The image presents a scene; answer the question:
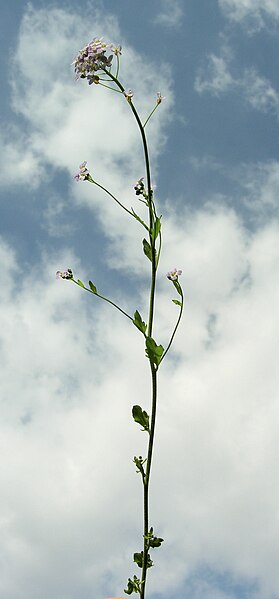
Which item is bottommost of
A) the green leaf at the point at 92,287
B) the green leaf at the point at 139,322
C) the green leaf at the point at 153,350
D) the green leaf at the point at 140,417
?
the green leaf at the point at 140,417

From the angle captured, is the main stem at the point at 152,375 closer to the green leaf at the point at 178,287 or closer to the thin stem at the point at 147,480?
the thin stem at the point at 147,480

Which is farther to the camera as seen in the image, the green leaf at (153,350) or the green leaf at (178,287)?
the green leaf at (178,287)

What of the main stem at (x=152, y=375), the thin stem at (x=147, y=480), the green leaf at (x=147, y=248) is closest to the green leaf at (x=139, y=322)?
the main stem at (x=152, y=375)

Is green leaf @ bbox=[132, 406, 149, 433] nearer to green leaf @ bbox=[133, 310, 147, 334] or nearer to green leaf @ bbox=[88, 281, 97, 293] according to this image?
green leaf @ bbox=[133, 310, 147, 334]

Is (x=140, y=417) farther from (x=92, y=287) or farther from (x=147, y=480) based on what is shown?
(x=92, y=287)

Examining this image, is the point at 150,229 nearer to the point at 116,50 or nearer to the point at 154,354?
the point at 154,354

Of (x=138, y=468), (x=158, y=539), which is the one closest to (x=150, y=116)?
(x=138, y=468)

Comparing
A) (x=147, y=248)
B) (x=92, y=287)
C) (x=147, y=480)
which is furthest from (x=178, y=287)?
(x=147, y=480)
